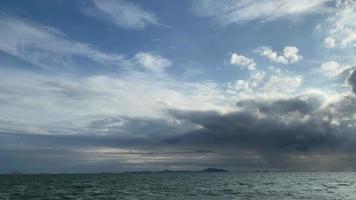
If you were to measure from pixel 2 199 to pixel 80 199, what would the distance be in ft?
44.4

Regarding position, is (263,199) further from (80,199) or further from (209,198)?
(80,199)

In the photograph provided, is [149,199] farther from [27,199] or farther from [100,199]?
[27,199]

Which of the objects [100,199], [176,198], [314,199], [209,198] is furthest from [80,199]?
[314,199]

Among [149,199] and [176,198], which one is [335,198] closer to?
[176,198]

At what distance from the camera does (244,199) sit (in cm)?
6266

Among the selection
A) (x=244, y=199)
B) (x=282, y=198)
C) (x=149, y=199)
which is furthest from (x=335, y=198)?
(x=149, y=199)

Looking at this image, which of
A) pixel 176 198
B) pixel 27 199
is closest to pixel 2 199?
pixel 27 199

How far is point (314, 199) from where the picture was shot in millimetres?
63594

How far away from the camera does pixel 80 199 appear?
61812mm

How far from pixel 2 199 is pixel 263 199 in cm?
4250

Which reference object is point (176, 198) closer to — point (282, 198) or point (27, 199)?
point (282, 198)

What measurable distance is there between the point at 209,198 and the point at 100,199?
17721mm

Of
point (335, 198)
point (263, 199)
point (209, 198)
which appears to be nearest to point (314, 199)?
point (335, 198)

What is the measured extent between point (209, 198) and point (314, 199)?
17.0 meters
